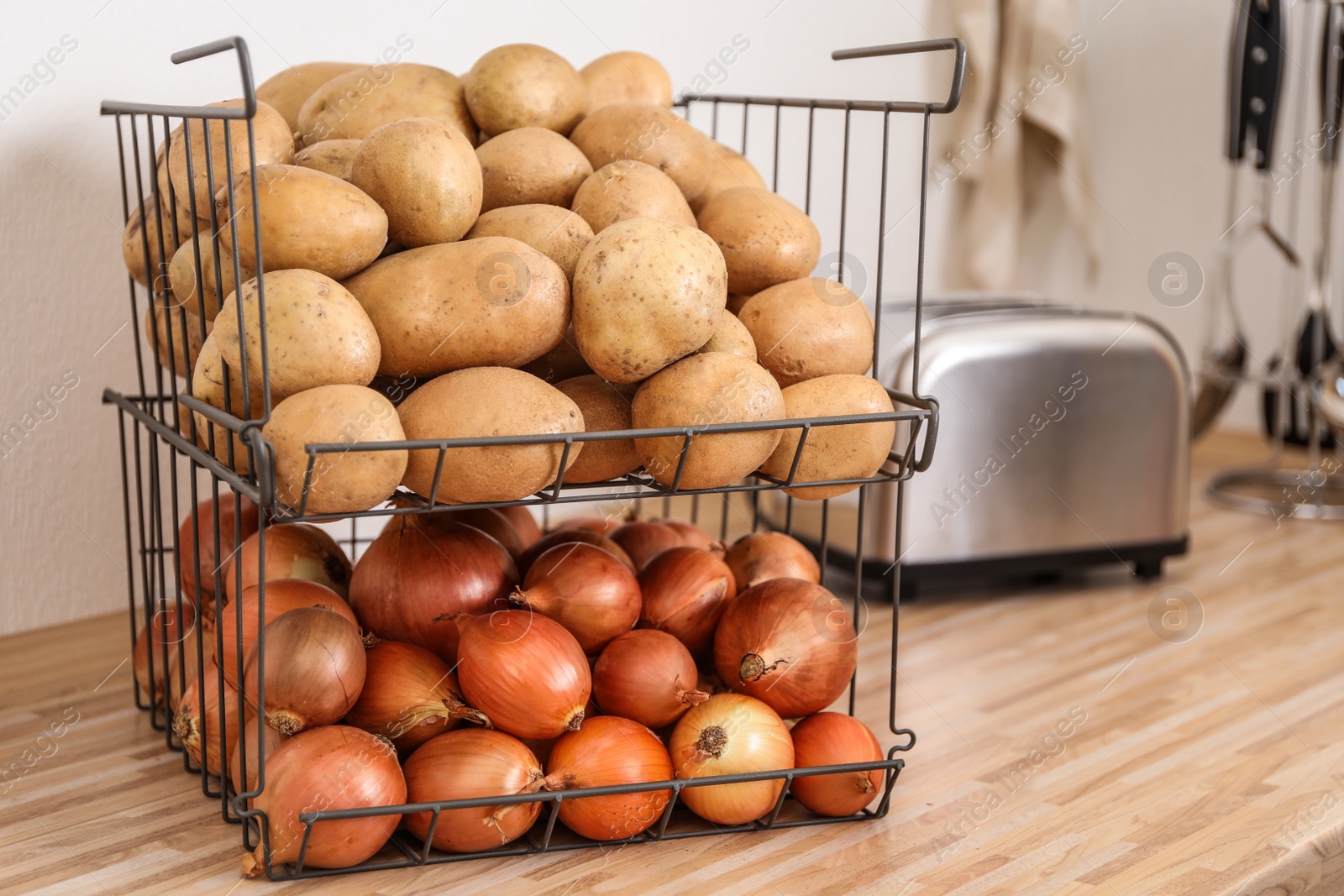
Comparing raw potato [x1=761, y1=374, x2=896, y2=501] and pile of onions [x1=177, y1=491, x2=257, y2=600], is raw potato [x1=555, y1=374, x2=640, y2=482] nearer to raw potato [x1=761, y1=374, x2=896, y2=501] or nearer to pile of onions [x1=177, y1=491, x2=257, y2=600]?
raw potato [x1=761, y1=374, x2=896, y2=501]

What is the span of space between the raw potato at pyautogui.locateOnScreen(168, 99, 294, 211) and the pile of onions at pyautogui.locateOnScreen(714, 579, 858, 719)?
34 cm

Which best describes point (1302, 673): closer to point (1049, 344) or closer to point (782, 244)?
point (1049, 344)

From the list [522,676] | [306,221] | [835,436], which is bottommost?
[522,676]

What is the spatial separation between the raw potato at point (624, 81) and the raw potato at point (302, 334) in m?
0.30

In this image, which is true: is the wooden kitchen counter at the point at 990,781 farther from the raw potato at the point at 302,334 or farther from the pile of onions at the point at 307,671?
the raw potato at the point at 302,334

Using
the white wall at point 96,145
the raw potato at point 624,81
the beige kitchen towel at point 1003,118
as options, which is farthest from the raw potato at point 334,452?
the beige kitchen towel at point 1003,118

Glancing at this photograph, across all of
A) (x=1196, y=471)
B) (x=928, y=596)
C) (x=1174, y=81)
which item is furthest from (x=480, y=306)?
(x=1174, y=81)

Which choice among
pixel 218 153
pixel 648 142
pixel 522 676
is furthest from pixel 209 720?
pixel 648 142

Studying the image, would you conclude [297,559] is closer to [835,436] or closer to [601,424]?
[601,424]

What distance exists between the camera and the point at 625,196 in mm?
653

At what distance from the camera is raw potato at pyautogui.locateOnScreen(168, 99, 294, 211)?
62 centimetres

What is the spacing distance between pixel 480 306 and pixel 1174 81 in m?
1.61

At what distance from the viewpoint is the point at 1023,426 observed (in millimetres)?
1107

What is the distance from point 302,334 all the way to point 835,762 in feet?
1.13
